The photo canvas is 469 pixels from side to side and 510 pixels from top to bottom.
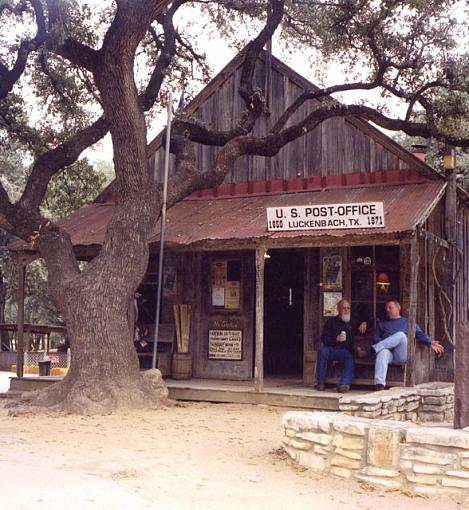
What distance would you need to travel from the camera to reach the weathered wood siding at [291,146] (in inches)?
549

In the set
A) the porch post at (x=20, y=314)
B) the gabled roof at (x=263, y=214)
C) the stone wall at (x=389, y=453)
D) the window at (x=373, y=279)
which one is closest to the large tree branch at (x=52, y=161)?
the gabled roof at (x=263, y=214)

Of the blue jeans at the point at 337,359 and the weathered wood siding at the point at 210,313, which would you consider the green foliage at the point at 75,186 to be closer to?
the weathered wood siding at the point at 210,313

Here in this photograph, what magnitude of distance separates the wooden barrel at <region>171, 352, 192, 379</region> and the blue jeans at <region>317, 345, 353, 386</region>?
296cm

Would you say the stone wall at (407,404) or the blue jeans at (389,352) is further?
the blue jeans at (389,352)

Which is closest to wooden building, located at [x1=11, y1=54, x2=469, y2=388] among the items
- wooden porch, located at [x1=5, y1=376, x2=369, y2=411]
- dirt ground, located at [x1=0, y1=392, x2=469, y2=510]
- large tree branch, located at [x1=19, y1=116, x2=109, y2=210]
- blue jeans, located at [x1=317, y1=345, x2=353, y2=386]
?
wooden porch, located at [x1=5, y1=376, x2=369, y2=411]

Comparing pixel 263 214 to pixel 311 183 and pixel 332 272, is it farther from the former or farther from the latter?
pixel 332 272

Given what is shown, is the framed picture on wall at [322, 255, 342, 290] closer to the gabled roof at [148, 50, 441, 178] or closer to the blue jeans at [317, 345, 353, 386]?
the blue jeans at [317, 345, 353, 386]

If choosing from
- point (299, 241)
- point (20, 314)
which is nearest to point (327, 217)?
point (299, 241)

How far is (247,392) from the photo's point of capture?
1251 cm

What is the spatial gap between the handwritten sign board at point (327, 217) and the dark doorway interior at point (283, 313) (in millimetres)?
3684

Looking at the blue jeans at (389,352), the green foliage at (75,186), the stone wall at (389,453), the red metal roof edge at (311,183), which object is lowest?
the stone wall at (389,453)

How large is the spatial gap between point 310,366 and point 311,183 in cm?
330

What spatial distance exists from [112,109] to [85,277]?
106 inches

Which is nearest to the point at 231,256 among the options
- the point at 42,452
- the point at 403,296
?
the point at 403,296
